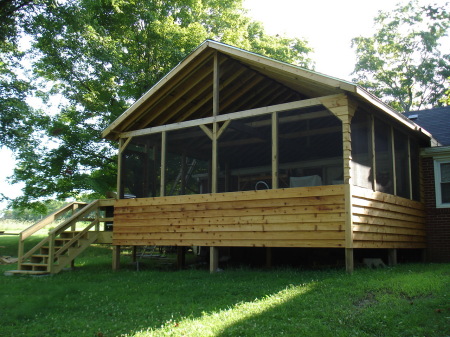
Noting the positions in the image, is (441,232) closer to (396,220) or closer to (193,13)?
(396,220)

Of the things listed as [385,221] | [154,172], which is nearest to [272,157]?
[385,221]

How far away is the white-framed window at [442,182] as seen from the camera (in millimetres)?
12414

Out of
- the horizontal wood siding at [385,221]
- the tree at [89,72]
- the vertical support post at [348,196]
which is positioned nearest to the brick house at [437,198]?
the horizontal wood siding at [385,221]

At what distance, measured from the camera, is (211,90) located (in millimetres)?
11719

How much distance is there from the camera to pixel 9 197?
67.9ft

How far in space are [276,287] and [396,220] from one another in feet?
14.4

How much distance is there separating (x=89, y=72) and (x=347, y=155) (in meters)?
15.6

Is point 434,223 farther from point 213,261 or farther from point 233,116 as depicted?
point 233,116

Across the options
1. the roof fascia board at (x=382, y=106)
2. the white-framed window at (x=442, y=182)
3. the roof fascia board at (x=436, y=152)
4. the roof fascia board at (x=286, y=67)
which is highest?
the roof fascia board at (x=286, y=67)

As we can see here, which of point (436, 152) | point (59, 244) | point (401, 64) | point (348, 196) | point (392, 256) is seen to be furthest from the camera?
point (401, 64)

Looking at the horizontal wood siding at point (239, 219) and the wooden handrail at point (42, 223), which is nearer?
the horizontal wood siding at point (239, 219)

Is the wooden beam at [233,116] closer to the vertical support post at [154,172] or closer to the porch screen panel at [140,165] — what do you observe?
the porch screen panel at [140,165]

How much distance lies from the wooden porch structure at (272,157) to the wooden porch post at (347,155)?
0.02 metres

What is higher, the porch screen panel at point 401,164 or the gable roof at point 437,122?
the gable roof at point 437,122
